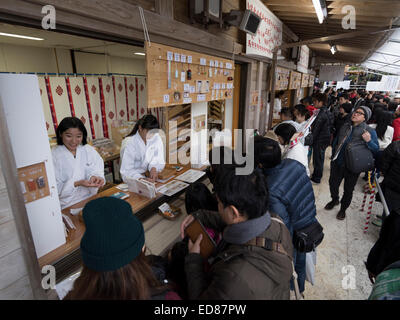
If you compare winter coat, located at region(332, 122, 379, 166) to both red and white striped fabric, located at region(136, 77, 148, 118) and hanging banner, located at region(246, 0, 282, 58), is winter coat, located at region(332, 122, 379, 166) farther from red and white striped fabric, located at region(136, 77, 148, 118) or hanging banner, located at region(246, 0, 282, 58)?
red and white striped fabric, located at region(136, 77, 148, 118)

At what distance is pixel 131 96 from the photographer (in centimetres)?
731

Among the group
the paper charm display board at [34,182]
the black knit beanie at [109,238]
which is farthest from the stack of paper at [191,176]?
the black knit beanie at [109,238]

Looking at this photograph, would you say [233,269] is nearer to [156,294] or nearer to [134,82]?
[156,294]

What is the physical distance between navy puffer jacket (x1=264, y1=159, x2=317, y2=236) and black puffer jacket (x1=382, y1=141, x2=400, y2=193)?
1.83m

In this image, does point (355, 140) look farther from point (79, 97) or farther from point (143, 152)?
point (79, 97)

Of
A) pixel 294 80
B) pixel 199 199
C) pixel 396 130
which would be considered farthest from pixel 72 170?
pixel 294 80

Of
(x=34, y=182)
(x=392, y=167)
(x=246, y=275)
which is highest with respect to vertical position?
(x=34, y=182)

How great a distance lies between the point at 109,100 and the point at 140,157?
418cm

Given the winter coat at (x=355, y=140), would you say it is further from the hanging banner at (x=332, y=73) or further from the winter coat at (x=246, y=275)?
the hanging banner at (x=332, y=73)

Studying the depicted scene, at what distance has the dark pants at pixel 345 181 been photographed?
3580mm

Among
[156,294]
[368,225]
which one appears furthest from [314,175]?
[156,294]

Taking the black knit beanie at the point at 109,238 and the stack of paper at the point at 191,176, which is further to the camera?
the stack of paper at the point at 191,176

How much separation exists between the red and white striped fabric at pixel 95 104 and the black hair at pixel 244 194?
5889 millimetres
